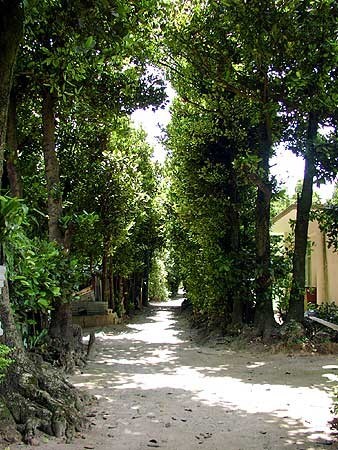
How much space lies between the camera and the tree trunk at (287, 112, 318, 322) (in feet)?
38.8

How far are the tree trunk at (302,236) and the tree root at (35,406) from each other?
754cm

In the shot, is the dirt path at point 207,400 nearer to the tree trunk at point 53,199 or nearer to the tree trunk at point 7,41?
the tree trunk at point 53,199

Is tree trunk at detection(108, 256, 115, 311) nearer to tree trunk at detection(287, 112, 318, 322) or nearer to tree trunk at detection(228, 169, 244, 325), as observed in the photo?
tree trunk at detection(228, 169, 244, 325)

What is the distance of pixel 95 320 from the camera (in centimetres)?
1864

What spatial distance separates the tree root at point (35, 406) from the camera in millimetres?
4770

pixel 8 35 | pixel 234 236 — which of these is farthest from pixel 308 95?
pixel 8 35

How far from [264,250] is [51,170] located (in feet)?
18.9

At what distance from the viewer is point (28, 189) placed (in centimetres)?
1073

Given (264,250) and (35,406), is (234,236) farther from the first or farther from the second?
(35,406)

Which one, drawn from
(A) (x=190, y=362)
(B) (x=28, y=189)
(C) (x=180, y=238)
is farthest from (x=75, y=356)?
(C) (x=180, y=238)

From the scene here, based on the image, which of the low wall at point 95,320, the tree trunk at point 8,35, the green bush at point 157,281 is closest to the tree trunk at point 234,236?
the low wall at point 95,320

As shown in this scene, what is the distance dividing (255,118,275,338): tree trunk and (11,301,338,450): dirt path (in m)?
1.34

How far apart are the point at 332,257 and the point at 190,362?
859cm

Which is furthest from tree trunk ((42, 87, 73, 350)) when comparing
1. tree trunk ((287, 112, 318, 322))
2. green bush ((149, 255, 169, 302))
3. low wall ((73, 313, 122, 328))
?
green bush ((149, 255, 169, 302))
